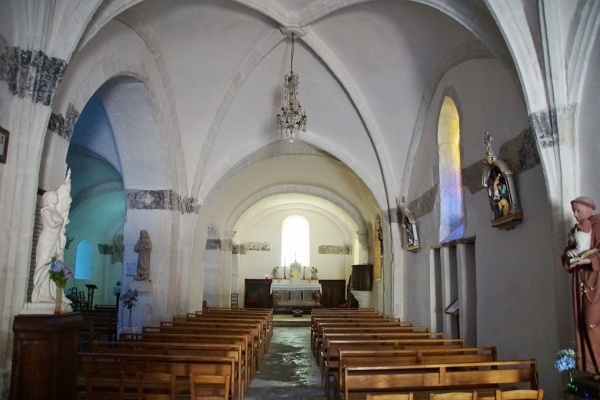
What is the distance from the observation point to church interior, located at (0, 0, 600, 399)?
5.87m

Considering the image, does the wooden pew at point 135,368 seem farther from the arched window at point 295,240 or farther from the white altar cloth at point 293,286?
the arched window at point 295,240

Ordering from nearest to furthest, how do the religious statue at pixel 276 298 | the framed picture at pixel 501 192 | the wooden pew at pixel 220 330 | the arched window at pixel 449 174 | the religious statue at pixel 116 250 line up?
the framed picture at pixel 501 192
the wooden pew at pixel 220 330
the arched window at pixel 449 174
the religious statue at pixel 116 250
the religious statue at pixel 276 298

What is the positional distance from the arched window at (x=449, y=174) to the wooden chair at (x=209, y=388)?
5.99 metres

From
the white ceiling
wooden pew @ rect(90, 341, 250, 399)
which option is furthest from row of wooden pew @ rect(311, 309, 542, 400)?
the white ceiling

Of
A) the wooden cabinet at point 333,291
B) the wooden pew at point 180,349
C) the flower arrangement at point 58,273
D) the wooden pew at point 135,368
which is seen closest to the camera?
the wooden pew at point 135,368

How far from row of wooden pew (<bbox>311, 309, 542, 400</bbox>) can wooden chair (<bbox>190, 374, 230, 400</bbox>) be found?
1.22m

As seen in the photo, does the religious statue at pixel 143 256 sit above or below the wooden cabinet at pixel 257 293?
above

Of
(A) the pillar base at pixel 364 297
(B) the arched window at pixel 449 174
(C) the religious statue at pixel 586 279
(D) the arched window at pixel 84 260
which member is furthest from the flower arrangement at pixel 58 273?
(D) the arched window at pixel 84 260

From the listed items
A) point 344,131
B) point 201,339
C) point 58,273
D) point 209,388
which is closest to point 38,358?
point 58,273

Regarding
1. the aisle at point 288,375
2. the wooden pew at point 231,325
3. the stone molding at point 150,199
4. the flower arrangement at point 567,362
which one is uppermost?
the stone molding at point 150,199

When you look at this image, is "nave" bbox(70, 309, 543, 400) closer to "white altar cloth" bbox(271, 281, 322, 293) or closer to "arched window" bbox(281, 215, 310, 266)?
"white altar cloth" bbox(271, 281, 322, 293)

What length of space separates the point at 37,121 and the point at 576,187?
6300mm

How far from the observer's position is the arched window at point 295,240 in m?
28.7

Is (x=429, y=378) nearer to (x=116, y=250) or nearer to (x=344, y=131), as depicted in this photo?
(x=344, y=131)
